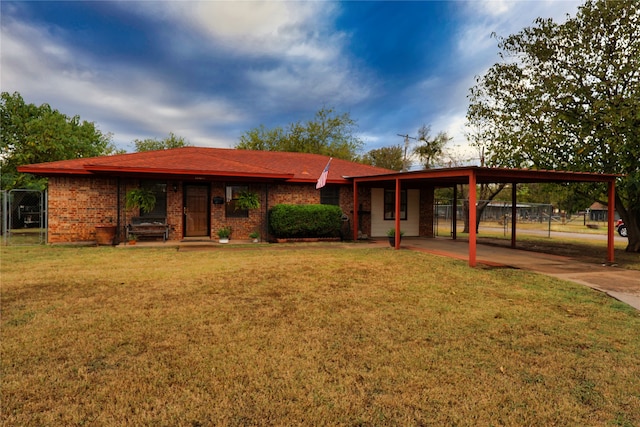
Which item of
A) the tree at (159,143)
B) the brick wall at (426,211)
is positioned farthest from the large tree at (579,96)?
the tree at (159,143)

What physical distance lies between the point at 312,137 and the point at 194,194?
Answer: 23688mm

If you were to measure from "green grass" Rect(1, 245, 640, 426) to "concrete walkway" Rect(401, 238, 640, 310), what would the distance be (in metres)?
0.51

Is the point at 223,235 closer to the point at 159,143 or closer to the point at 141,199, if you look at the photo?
the point at 141,199

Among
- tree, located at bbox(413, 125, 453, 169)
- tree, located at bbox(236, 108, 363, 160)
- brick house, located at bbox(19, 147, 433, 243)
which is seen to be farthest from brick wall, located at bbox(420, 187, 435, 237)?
tree, located at bbox(236, 108, 363, 160)

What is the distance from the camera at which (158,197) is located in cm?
1215

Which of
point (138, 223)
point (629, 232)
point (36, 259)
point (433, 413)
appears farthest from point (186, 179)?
point (629, 232)

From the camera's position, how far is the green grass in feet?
7.68

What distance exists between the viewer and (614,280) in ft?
22.2

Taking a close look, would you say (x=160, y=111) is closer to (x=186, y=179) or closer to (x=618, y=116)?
(x=186, y=179)

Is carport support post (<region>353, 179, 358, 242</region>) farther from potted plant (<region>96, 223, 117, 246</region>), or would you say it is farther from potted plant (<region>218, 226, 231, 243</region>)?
potted plant (<region>96, 223, 117, 246</region>)

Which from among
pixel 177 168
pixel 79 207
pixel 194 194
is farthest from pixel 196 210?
pixel 79 207

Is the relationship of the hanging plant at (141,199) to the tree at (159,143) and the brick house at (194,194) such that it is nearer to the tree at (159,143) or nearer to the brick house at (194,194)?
the brick house at (194,194)

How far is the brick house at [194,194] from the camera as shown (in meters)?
11.3

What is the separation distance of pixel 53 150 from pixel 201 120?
1005cm
